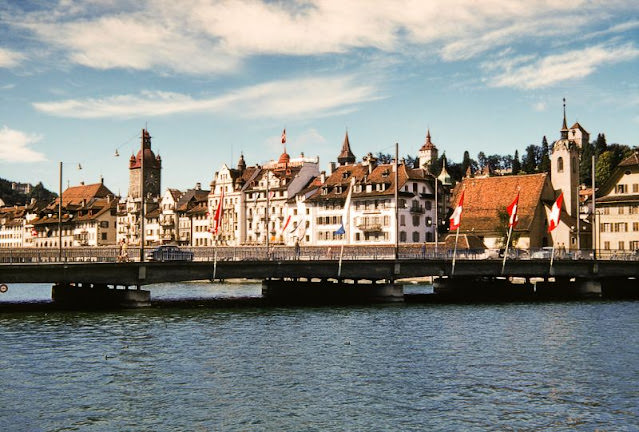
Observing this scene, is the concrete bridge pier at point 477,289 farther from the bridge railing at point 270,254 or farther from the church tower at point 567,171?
the church tower at point 567,171

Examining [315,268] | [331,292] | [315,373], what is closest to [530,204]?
[331,292]

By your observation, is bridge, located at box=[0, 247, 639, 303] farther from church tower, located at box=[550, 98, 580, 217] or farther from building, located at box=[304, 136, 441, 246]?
building, located at box=[304, 136, 441, 246]

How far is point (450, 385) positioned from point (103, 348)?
21.1m

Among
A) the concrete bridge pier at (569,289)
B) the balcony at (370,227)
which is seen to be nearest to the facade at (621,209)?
the concrete bridge pier at (569,289)

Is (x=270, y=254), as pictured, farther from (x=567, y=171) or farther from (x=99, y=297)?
(x=567, y=171)

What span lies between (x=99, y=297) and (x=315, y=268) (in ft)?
66.8

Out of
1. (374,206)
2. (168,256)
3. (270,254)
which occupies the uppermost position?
(374,206)

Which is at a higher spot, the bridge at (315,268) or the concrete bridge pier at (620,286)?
the bridge at (315,268)

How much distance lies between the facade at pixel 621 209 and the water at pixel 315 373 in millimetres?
62717

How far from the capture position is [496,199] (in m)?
138

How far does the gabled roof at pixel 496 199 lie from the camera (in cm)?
13162

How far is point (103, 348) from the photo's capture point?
151 ft

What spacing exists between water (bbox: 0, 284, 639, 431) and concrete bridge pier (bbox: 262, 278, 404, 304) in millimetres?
14228

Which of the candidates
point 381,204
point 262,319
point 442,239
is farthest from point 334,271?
point 442,239
